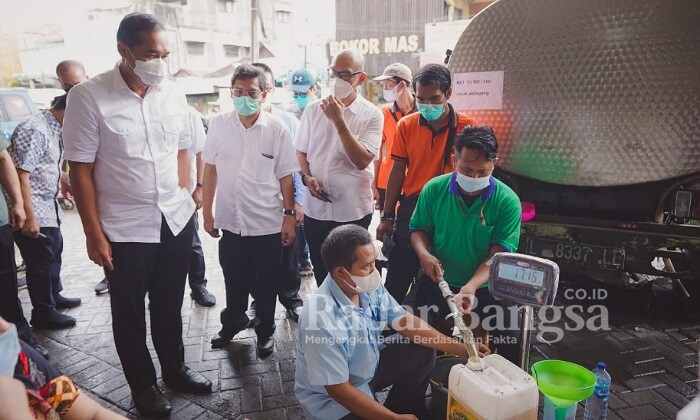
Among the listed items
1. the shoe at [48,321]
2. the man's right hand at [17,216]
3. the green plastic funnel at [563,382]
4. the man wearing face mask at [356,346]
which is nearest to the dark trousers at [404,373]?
the man wearing face mask at [356,346]

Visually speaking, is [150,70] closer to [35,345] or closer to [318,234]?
[318,234]

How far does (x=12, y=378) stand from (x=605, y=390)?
2563 millimetres

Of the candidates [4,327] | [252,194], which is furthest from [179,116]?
[4,327]

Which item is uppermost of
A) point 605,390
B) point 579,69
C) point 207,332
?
point 579,69

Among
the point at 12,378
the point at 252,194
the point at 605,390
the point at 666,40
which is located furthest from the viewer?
the point at 252,194

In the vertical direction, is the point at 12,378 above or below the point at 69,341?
above

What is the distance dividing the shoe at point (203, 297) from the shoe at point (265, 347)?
1104 millimetres

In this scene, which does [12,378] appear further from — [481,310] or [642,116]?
[642,116]

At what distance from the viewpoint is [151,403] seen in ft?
8.64

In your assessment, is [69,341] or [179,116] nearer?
[179,116]

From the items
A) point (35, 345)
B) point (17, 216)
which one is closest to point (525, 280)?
point (17, 216)

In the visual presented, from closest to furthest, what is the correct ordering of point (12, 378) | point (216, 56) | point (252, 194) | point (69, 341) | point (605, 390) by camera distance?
point (12, 378) → point (605, 390) → point (252, 194) → point (69, 341) → point (216, 56)

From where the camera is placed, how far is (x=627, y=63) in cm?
302

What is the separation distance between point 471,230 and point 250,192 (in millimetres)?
1508
